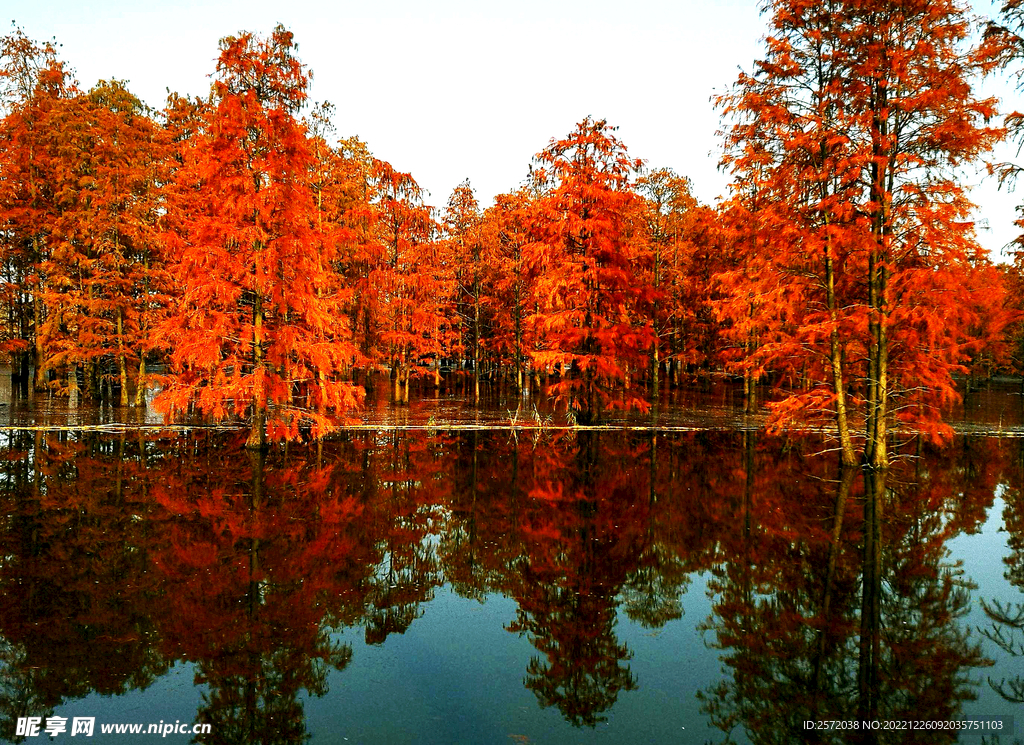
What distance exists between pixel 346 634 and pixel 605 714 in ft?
10.6

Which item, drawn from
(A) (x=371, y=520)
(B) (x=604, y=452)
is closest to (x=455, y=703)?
(A) (x=371, y=520)

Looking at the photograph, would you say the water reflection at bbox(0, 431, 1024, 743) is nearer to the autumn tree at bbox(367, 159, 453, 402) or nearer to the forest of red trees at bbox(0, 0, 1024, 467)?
the forest of red trees at bbox(0, 0, 1024, 467)

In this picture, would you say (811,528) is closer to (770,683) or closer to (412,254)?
(770,683)

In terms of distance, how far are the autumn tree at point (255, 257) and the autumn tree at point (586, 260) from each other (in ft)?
27.1

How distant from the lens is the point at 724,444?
22562mm

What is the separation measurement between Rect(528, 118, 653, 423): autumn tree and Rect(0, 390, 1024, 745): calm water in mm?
8774

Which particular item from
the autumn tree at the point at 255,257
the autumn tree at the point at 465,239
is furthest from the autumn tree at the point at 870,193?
the autumn tree at the point at 465,239

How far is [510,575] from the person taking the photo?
9.70m

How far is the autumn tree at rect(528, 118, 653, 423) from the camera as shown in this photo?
2380 centimetres

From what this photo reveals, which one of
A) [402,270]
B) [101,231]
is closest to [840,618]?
[402,270]

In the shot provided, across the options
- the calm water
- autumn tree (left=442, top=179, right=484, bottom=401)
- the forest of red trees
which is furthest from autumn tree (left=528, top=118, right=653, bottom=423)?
autumn tree (left=442, top=179, right=484, bottom=401)

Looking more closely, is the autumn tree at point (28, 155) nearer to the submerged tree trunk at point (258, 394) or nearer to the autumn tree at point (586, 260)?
the submerged tree trunk at point (258, 394)

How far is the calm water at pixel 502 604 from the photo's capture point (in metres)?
5.97

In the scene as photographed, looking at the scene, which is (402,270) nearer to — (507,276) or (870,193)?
(507,276)
